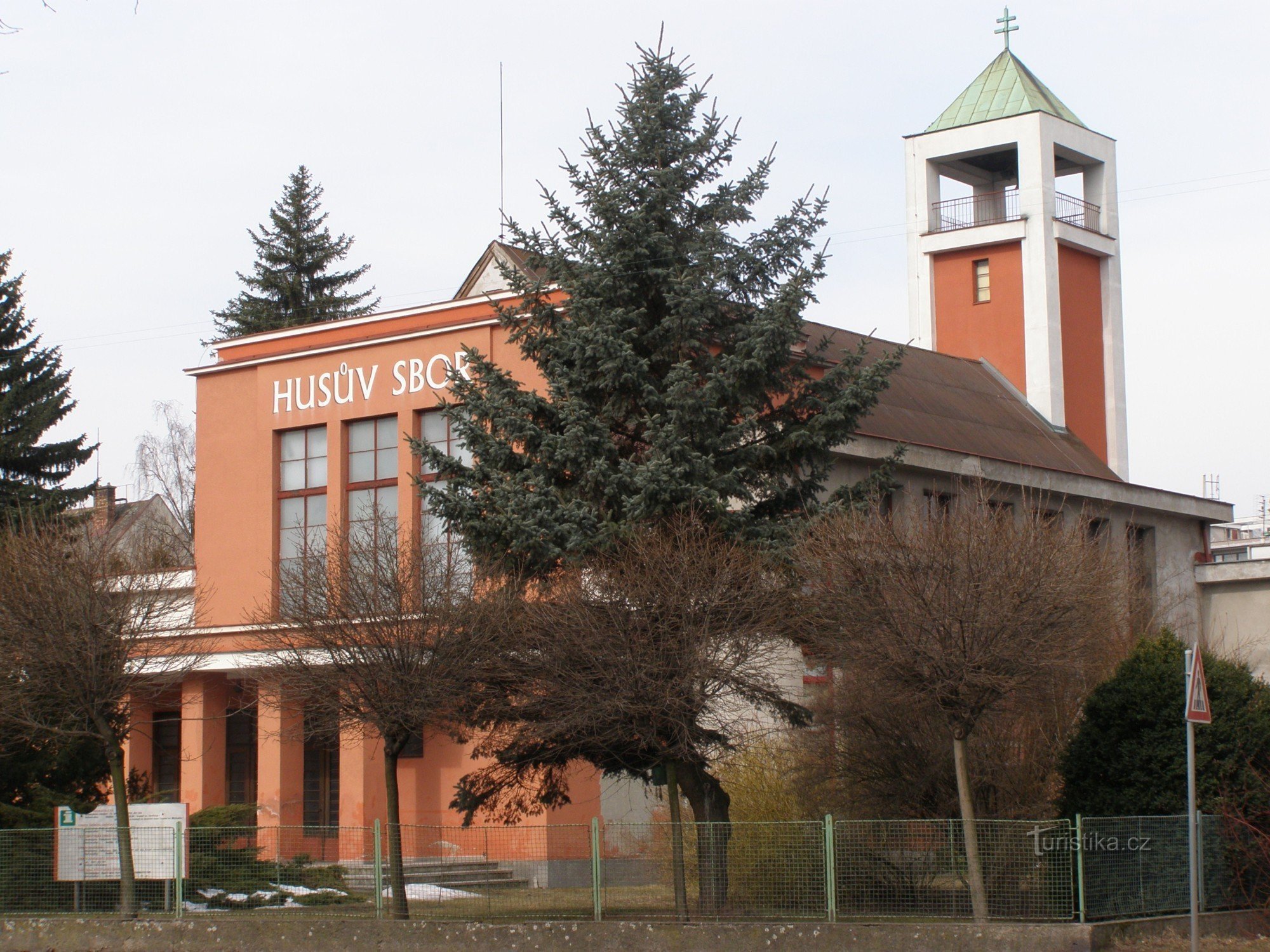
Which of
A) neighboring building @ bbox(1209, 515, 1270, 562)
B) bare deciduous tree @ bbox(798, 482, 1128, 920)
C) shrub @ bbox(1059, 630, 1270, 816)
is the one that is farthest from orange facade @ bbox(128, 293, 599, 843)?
neighboring building @ bbox(1209, 515, 1270, 562)

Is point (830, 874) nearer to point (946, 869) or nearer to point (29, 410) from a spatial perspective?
point (946, 869)

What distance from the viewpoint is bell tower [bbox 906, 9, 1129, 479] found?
43.6 meters

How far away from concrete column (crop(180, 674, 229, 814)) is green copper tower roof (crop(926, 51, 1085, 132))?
2581cm

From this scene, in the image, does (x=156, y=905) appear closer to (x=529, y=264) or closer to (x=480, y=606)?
(x=480, y=606)

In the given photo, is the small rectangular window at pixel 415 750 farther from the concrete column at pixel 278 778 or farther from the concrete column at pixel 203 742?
the concrete column at pixel 203 742

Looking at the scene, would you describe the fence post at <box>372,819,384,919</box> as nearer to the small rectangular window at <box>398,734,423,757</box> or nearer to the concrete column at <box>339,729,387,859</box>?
the concrete column at <box>339,729,387,859</box>

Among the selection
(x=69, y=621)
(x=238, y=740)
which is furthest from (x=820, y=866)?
(x=238, y=740)

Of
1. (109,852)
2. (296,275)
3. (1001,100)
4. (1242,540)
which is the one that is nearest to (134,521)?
(296,275)

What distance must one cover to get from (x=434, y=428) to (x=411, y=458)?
0.75 m

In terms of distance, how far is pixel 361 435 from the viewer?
105ft

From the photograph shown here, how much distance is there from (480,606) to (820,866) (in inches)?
207

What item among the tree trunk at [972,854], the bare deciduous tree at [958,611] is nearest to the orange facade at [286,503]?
the bare deciduous tree at [958,611]

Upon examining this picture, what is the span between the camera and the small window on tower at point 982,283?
4478 centimetres

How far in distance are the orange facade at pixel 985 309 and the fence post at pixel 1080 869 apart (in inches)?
1130
